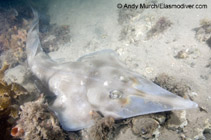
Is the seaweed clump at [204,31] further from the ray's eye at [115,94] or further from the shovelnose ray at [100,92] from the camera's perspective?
the ray's eye at [115,94]

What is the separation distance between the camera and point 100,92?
12.4 feet

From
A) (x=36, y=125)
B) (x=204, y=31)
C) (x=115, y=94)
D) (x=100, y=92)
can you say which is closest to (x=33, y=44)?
(x=36, y=125)

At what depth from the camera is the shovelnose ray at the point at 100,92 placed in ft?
10.1

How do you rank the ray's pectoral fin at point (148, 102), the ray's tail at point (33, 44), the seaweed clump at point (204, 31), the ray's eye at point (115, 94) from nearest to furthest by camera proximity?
the ray's pectoral fin at point (148, 102) < the ray's eye at point (115, 94) < the seaweed clump at point (204, 31) < the ray's tail at point (33, 44)

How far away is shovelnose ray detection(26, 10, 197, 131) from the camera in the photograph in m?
3.08

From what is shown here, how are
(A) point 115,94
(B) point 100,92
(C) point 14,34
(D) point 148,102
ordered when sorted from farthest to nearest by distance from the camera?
(C) point 14,34
(B) point 100,92
(A) point 115,94
(D) point 148,102

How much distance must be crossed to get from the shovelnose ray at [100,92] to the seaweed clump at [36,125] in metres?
0.26

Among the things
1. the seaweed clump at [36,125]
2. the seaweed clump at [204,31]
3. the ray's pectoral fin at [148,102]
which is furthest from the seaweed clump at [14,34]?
the seaweed clump at [204,31]

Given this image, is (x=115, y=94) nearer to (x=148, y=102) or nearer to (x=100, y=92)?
(x=100, y=92)

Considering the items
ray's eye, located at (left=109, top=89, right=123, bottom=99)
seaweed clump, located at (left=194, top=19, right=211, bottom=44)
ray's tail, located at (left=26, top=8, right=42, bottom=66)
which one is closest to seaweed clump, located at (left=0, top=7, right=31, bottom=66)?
ray's tail, located at (left=26, top=8, right=42, bottom=66)

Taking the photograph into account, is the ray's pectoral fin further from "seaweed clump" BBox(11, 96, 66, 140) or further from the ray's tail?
the ray's tail

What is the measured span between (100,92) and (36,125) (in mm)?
1655

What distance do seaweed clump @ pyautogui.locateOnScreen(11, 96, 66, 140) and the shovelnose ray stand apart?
10.0 inches

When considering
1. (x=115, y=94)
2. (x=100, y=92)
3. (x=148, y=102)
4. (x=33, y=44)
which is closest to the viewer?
(x=148, y=102)
